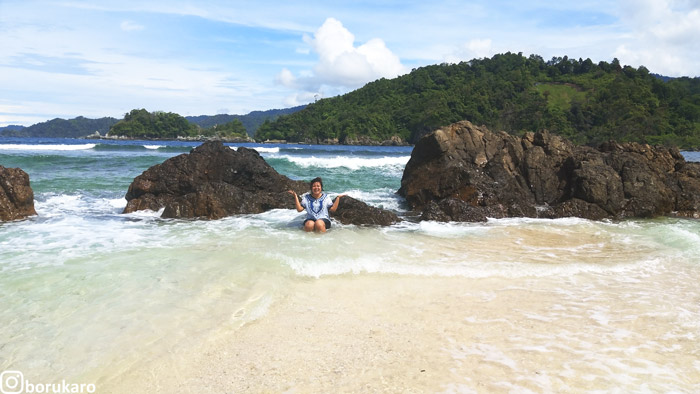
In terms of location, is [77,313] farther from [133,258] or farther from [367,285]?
[367,285]

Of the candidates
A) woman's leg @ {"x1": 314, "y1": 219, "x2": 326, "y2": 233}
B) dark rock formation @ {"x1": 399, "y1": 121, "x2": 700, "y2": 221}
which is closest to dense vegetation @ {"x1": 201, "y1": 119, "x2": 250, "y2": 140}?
dark rock formation @ {"x1": 399, "y1": 121, "x2": 700, "y2": 221}

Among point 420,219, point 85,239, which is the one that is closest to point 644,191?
point 420,219

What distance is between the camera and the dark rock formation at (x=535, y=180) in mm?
11359

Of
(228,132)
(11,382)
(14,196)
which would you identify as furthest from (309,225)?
(228,132)

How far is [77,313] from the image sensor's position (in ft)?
15.0

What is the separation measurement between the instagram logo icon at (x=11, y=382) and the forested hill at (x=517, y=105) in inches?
3532

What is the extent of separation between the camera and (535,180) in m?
12.8

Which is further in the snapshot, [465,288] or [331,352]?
[465,288]

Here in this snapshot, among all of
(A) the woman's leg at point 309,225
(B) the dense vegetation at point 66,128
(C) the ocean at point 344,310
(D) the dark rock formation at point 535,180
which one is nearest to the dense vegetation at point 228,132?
(B) the dense vegetation at point 66,128

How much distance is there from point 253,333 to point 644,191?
11638 millimetres

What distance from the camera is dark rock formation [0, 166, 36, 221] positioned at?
9.30 metres

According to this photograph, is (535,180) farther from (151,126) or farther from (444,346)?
(151,126)

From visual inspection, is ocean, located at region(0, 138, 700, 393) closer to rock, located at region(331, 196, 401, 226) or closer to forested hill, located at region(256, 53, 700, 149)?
rock, located at region(331, 196, 401, 226)

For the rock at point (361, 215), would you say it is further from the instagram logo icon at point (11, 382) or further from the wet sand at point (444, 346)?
the instagram logo icon at point (11, 382)
